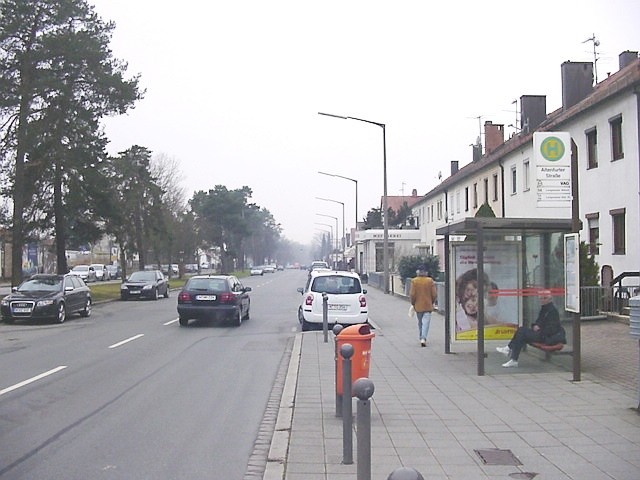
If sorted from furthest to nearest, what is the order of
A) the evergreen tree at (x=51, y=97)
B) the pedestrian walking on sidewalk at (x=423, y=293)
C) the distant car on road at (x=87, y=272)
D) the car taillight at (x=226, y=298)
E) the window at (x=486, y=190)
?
the distant car on road at (x=87, y=272) < the window at (x=486, y=190) < the evergreen tree at (x=51, y=97) < the car taillight at (x=226, y=298) < the pedestrian walking on sidewalk at (x=423, y=293)

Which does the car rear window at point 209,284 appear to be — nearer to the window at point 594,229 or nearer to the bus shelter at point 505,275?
the bus shelter at point 505,275

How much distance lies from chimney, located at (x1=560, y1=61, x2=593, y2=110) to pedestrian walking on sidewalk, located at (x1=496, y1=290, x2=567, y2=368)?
2266 centimetres

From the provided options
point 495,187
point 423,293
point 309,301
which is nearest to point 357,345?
point 423,293

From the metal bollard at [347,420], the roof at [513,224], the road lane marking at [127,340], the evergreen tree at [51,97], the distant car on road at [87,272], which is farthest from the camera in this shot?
the distant car on road at [87,272]

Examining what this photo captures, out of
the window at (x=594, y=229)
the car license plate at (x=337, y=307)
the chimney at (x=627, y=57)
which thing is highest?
the chimney at (x=627, y=57)

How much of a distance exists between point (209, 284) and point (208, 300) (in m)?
0.61

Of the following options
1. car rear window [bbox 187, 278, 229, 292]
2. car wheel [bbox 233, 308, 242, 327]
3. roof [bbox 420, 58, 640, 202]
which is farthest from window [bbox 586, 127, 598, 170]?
car rear window [bbox 187, 278, 229, 292]

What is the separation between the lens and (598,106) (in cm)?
2644

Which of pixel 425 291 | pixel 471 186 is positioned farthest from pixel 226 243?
pixel 425 291

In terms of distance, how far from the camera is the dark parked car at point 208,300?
22297 millimetres

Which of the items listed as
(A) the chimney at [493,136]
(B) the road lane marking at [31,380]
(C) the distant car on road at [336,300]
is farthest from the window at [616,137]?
(A) the chimney at [493,136]

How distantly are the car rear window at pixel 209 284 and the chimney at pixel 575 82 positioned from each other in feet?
58.9

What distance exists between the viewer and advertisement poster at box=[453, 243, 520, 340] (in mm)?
13430

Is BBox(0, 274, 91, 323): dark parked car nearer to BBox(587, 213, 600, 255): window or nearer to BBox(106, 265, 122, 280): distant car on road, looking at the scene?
BBox(587, 213, 600, 255): window
